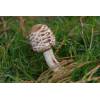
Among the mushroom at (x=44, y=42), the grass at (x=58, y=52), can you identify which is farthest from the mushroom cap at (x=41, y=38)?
the grass at (x=58, y=52)

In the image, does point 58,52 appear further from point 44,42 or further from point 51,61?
point 44,42

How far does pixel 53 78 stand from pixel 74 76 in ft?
0.42

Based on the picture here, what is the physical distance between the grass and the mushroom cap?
12 cm

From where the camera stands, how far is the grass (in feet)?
9.70

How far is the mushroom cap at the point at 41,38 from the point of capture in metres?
2.88

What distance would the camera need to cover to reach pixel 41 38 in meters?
2.88

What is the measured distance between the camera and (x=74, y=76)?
2.94m

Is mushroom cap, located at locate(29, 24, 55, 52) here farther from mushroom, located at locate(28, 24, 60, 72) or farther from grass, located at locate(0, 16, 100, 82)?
grass, located at locate(0, 16, 100, 82)

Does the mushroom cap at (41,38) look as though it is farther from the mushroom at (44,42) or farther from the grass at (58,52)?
the grass at (58,52)

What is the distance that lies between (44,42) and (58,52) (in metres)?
0.20

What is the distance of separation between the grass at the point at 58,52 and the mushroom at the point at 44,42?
1.9 inches

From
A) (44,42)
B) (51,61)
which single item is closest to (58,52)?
(51,61)
